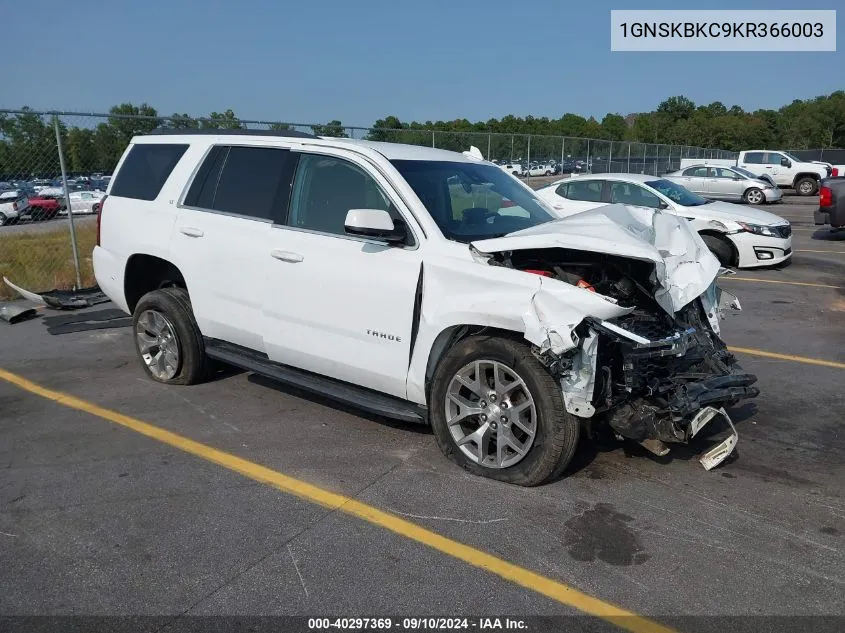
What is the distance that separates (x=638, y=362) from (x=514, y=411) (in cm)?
71

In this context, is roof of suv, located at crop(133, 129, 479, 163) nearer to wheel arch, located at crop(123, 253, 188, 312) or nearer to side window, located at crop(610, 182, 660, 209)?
wheel arch, located at crop(123, 253, 188, 312)

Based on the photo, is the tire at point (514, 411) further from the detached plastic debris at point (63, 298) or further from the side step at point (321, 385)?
the detached plastic debris at point (63, 298)

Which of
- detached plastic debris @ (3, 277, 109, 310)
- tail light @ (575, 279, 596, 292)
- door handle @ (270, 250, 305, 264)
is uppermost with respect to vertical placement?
door handle @ (270, 250, 305, 264)

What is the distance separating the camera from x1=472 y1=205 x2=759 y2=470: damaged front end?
3.73m

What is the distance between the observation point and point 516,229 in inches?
191

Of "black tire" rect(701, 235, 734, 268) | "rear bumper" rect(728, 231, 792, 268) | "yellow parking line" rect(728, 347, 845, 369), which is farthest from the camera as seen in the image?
"black tire" rect(701, 235, 734, 268)

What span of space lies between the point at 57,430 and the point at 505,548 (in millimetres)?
3359

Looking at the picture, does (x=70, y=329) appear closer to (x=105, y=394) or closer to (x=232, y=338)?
(x=105, y=394)

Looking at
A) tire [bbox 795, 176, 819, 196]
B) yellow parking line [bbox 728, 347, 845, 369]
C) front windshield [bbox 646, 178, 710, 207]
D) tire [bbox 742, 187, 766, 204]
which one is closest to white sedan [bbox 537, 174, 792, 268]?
front windshield [bbox 646, 178, 710, 207]

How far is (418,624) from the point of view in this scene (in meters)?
2.95

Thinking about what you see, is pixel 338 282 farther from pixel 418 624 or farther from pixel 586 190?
pixel 586 190

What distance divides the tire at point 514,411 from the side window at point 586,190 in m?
9.04

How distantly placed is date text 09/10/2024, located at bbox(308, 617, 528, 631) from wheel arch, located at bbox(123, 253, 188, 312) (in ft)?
12.2

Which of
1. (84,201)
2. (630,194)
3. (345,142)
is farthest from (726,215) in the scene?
(84,201)
